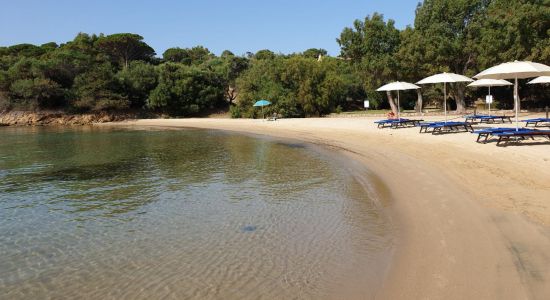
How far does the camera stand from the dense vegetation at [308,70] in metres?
29.4

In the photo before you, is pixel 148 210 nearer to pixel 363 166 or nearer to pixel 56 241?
pixel 56 241

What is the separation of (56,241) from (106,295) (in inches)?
113

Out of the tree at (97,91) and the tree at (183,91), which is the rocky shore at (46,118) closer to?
the tree at (97,91)

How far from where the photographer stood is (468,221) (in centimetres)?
677

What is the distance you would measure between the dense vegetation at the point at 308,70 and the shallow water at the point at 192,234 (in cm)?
2168

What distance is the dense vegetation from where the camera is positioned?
29.4 metres

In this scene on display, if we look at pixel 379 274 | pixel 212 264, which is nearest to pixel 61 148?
pixel 212 264

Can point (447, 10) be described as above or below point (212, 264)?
above

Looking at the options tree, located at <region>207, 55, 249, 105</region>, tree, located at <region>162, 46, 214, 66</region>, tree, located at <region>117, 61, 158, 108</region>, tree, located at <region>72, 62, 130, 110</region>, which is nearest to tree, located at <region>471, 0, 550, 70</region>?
tree, located at <region>207, 55, 249, 105</region>

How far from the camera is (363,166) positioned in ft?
44.3

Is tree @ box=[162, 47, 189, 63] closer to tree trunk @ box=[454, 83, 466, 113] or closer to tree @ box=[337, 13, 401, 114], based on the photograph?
tree @ box=[337, 13, 401, 114]

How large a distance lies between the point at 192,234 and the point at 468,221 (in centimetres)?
459

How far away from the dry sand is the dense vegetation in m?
18.8

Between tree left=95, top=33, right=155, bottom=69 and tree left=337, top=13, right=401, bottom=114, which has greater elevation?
tree left=95, top=33, right=155, bottom=69
